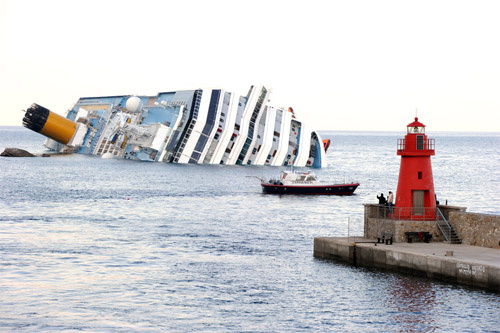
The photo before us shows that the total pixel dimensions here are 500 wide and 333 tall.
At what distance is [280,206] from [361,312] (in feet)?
134

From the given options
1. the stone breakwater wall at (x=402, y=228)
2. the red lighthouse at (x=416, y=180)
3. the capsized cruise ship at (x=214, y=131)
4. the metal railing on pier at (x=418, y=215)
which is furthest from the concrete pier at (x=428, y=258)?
the capsized cruise ship at (x=214, y=131)

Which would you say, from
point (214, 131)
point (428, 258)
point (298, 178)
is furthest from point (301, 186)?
point (428, 258)

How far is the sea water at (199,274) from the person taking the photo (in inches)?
1126

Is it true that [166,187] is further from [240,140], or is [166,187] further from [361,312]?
[361,312]

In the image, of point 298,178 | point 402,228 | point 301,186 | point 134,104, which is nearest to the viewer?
point 402,228

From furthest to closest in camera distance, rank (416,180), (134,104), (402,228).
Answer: (134,104), (416,180), (402,228)

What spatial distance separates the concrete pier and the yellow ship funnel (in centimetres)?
9117

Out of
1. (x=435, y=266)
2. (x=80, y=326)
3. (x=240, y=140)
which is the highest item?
(x=240, y=140)

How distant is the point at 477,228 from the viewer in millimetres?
35469

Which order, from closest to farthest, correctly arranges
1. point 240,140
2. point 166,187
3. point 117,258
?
point 117,258, point 166,187, point 240,140

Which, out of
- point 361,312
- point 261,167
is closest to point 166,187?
point 261,167

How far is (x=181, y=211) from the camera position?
65500 millimetres

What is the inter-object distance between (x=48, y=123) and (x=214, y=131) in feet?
113

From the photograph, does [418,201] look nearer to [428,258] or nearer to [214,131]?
[428,258]
